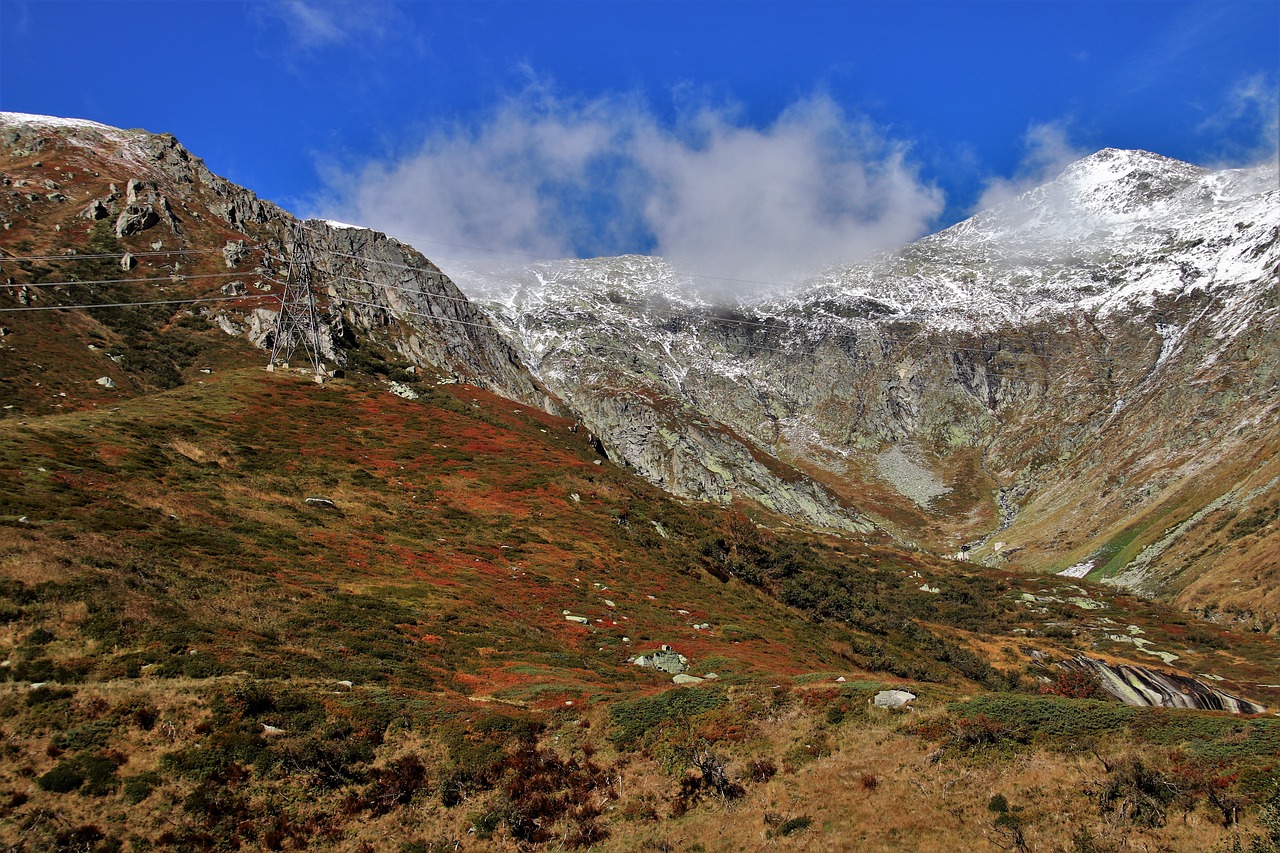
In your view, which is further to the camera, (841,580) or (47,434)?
(841,580)

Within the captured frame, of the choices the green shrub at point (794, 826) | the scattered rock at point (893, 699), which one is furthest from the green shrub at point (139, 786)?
the scattered rock at point (893, 699)

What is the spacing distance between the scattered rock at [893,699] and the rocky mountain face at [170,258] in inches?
2638

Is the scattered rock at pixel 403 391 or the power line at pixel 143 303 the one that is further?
the scattered rock at pixel 403 391

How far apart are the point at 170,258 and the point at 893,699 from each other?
374 feet

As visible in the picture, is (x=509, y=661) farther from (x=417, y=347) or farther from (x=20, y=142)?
(x=20, y=142)

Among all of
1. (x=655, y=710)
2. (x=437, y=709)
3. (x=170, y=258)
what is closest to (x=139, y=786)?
(x=437, y=709)

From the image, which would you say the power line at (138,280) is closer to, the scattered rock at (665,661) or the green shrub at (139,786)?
the green shrub at (139,786)

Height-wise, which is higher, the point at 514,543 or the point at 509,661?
the point at 514,543

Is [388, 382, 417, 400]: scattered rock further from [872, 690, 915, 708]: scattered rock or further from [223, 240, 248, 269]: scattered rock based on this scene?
[872, 690, 915, 708]: scattered rock

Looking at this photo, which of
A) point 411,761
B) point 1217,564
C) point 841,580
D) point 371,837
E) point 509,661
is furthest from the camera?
point 1217,564

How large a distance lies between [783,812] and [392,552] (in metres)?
29.0

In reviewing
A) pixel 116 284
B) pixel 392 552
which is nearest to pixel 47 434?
pixel 392 552

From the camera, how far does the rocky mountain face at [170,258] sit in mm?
79750

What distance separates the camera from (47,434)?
3594 centimetres
